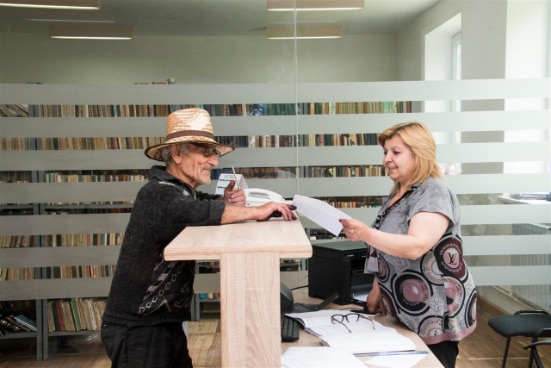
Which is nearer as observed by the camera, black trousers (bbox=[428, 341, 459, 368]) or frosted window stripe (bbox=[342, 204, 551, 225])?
black trousers (bbox=[428, 341, 459, 368])

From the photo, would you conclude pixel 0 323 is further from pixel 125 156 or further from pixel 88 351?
pixel 125 156

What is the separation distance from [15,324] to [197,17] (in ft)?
7.47

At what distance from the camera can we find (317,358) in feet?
5.64

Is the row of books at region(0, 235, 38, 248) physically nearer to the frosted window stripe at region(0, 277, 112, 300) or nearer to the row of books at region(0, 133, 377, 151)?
the frosted window stripe at region(0, 277, 112, 300)

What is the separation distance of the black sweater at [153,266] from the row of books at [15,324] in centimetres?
220

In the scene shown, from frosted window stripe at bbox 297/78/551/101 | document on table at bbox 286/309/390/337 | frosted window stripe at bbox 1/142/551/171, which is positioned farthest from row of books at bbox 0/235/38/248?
document on table at bbox 286/309/390/337

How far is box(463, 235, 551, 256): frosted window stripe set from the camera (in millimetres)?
3768

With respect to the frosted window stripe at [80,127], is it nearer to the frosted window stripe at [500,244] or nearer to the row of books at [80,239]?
the row of books at [80,239]

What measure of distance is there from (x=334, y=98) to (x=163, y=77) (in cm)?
108

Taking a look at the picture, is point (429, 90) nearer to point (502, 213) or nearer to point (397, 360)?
point (502, 213)

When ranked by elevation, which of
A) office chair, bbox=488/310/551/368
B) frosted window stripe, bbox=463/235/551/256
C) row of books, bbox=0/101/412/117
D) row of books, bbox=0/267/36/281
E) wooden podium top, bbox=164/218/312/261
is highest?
row of books, bbox=0/101/412/117

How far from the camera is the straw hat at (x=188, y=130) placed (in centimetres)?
202

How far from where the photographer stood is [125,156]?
144 inches

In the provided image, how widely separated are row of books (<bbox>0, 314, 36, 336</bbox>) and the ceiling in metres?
1.80
